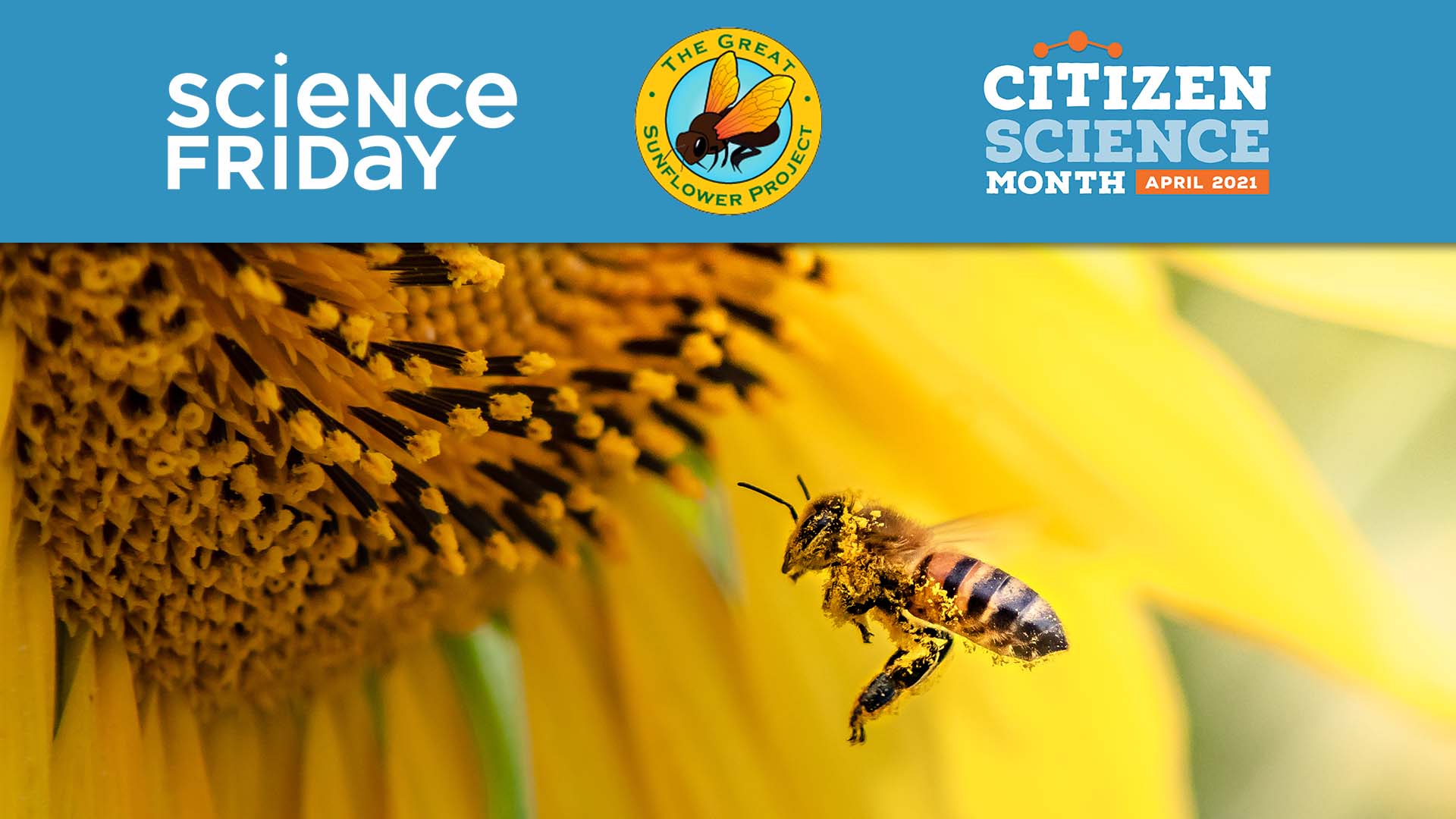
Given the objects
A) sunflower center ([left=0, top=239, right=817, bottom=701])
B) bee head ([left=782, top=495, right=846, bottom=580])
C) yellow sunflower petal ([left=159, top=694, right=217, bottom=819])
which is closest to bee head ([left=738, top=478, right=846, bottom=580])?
bee head ([left=782, top=495, right=846, bottom=580])

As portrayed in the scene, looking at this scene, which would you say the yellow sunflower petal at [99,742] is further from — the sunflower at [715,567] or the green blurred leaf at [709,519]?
the green blurred leaf at [709,519]

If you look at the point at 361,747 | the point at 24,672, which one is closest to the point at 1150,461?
the point at 361,747

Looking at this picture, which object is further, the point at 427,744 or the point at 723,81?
the point at 427,744

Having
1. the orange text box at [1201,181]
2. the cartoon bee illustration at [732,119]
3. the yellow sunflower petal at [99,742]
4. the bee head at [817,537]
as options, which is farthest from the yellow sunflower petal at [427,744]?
the orange text box at [1201,181]

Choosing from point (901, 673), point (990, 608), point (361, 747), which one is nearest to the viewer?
point (990, 608)

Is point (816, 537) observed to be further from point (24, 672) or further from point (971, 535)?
point (24, 672)

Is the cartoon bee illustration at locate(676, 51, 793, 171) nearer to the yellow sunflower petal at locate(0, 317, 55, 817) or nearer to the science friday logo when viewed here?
the science friday logo

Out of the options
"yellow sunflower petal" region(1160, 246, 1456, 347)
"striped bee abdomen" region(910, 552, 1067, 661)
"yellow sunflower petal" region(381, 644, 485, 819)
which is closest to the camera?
"striped bee abdomen" region(910, 552, 1067, 661)
